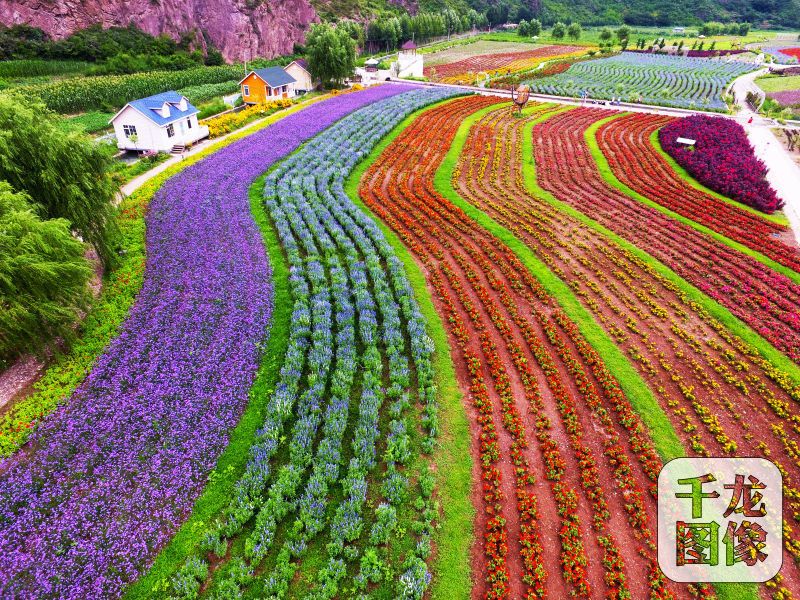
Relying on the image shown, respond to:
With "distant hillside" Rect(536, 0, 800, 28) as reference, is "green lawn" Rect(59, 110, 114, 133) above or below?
below

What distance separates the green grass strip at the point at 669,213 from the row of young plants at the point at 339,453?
20.5 metres

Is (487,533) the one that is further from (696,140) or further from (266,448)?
(696,140)

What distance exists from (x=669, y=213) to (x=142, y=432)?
3296cm

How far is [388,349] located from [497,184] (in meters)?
21.8

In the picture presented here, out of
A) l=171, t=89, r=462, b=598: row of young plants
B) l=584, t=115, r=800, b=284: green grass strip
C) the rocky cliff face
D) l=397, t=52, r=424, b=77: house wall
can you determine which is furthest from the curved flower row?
the rocky cliff face

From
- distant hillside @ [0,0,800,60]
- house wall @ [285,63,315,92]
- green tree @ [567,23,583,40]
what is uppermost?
distant hillside @ [0,0,800,60]

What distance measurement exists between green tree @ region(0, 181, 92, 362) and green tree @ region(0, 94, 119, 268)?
217 cm

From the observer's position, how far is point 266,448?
1259cm

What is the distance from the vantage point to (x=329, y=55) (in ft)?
204

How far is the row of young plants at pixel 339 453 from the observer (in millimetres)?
10156

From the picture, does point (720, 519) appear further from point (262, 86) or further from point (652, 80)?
point (652, 80)

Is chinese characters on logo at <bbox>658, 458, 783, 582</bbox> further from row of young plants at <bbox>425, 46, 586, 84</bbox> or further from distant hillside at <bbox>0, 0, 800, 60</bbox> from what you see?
distant hillside at <bbox>0, 0, 800, 60</bbox>

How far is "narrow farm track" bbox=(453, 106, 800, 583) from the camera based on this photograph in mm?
14047

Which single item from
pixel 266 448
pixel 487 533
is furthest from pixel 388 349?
pixel 487 533
